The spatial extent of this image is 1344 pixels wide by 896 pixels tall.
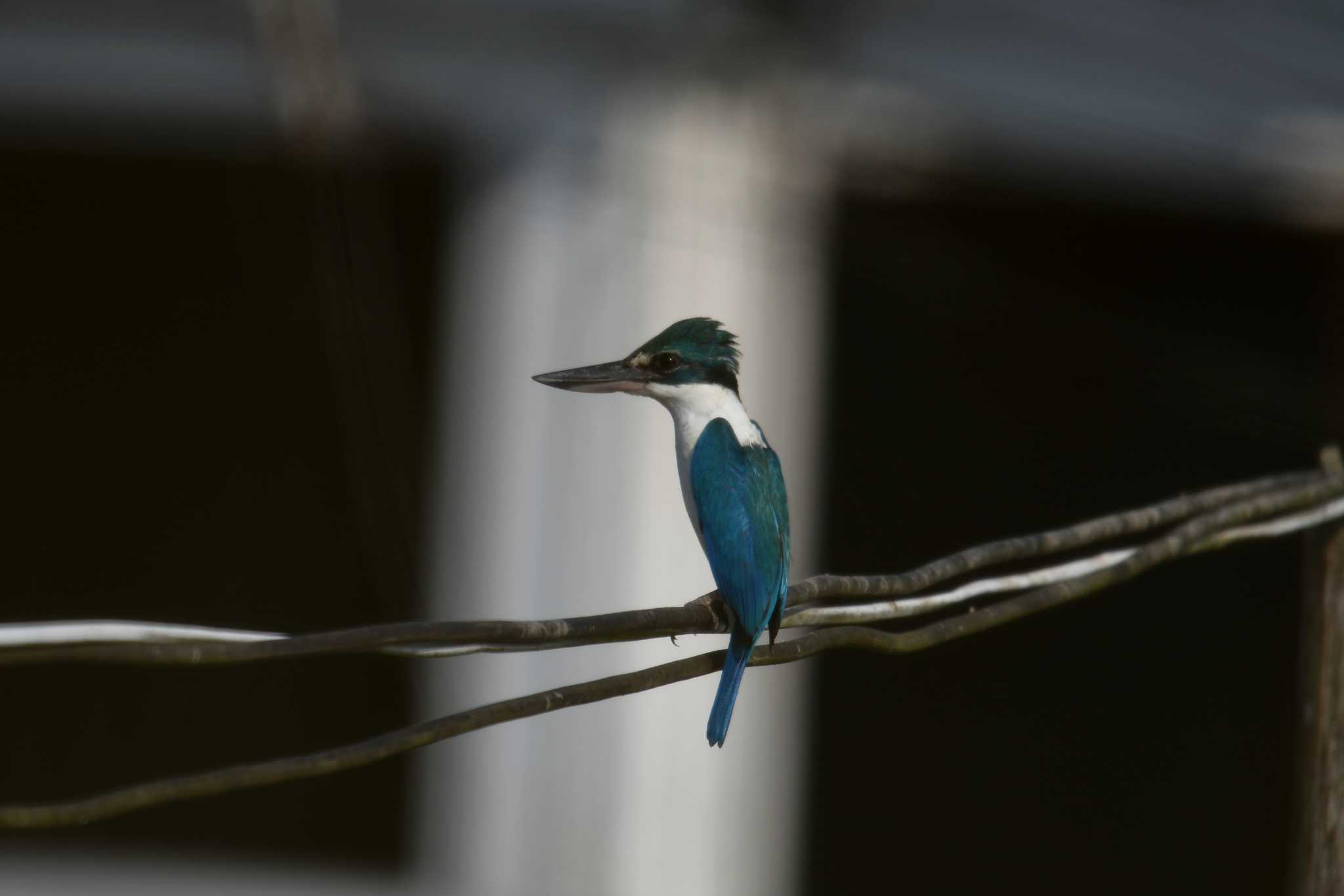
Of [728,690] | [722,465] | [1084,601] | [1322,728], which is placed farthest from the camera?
[1084,601]

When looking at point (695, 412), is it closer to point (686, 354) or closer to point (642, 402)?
point (686, 354)

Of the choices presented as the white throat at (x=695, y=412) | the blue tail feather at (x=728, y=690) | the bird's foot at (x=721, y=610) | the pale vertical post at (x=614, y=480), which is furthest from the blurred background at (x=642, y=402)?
the blue tail feather at (x=728, y=690)

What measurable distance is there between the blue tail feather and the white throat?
0.39m

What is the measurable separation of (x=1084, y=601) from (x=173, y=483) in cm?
268

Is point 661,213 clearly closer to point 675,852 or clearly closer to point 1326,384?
point 675,852

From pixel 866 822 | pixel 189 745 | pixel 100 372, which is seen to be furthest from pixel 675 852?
pixel 100 372

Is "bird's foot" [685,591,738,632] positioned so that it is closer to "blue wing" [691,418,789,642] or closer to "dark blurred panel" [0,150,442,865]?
"blue wing" [691,418,789,642]

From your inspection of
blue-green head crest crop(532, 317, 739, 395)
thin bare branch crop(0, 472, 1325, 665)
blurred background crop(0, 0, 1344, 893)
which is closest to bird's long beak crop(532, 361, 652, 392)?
blue-green head crest crop(532, 317, 739, 395)

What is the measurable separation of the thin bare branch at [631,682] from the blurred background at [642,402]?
5.00 ft

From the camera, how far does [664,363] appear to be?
1.89m

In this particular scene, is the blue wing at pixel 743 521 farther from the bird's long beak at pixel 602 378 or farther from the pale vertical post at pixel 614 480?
the pale vertical post at pixel 614 480

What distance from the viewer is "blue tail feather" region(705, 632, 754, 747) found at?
1439 millimetres

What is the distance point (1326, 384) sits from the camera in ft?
15.4

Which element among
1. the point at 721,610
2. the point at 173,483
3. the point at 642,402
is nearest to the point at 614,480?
the point at 642,402
